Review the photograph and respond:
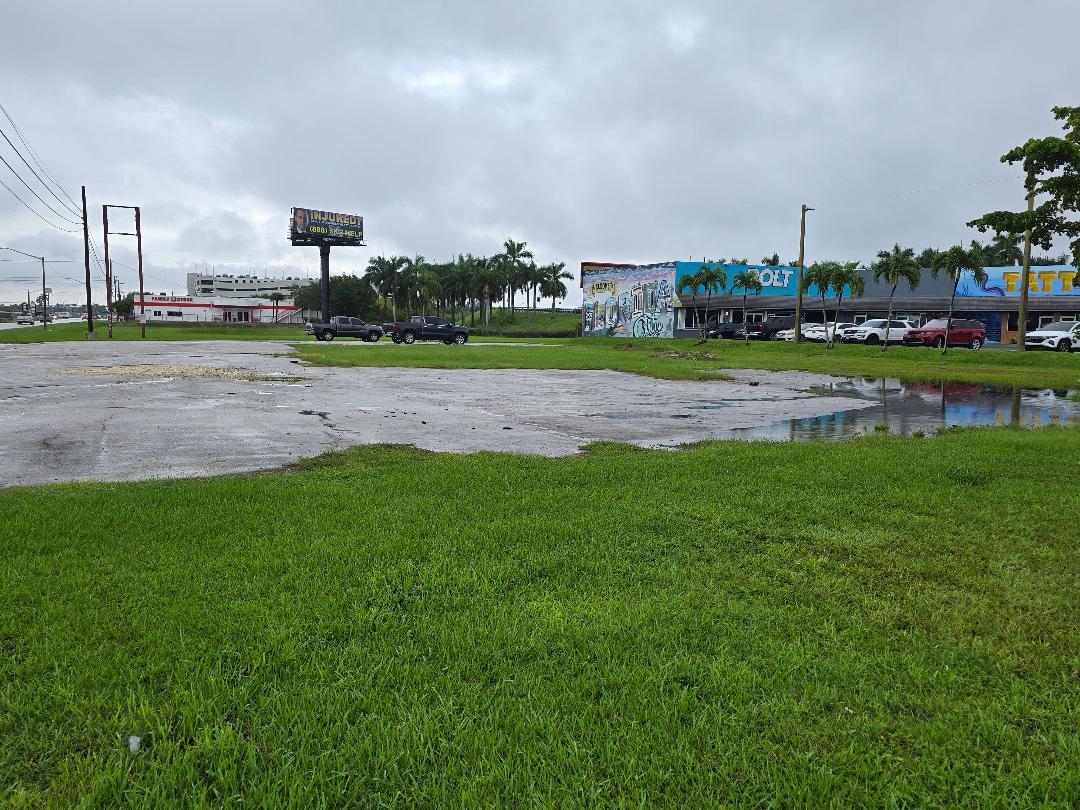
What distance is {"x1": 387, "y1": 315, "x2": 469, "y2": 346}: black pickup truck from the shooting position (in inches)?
2079

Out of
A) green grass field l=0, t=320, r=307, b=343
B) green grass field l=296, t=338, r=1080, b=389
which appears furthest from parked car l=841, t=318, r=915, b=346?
green grass field l=0, t=320, r=307, b=343

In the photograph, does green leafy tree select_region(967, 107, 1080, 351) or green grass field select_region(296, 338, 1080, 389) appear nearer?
green leafy tree select_region(967, 107, 1080, 351)

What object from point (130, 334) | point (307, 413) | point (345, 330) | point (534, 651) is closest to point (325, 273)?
point (130, 334)

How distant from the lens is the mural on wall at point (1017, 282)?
5444 cm

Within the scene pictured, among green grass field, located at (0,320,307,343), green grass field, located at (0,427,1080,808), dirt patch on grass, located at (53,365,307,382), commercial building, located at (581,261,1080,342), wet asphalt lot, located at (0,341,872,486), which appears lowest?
green grass field, located at (0,427,1080,808)

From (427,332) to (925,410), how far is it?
4075cm

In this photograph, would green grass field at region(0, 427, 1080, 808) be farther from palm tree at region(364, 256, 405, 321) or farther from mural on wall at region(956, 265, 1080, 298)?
→ palm tree at region(364, 256, 405, 321)

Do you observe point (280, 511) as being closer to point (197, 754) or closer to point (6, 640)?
point (6, 640)

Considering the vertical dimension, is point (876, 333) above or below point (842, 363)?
above

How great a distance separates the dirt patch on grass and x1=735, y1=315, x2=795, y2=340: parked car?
43794 millimetres

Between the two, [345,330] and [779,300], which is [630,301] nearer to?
[779,300]

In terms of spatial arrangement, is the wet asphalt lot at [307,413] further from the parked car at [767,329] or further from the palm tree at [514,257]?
the palm tree at [514,257]

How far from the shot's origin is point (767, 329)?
2346 inches

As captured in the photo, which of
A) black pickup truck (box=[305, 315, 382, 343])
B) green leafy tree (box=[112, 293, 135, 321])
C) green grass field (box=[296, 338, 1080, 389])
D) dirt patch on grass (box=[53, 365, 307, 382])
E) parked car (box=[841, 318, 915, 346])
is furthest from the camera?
green leafy tree (box=[112, 293, 135, 321])
